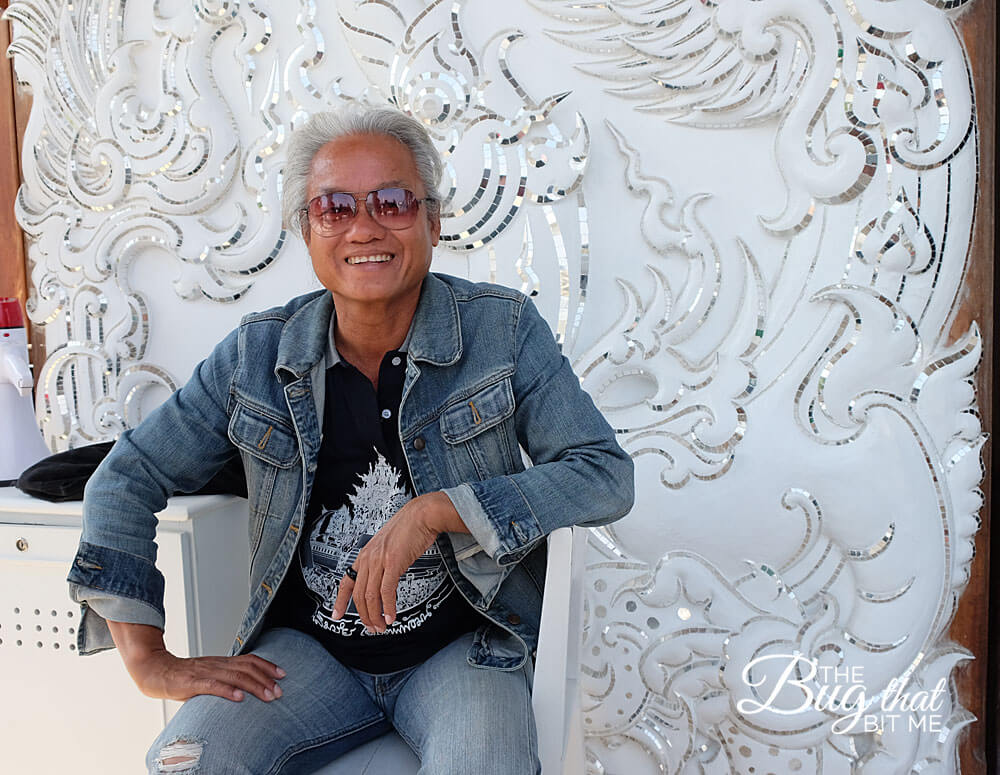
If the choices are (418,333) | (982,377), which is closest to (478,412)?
(418,333)

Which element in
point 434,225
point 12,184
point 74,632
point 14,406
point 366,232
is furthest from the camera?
point 12,184

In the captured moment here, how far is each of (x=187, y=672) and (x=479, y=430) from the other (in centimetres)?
59

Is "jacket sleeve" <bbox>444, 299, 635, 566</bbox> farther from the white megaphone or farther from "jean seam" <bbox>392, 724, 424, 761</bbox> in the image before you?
the white megaphone

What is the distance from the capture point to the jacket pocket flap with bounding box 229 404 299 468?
145 centimetres

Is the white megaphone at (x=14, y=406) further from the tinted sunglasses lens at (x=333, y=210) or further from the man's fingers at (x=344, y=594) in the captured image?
the man's fingers at (x=344, y=594)

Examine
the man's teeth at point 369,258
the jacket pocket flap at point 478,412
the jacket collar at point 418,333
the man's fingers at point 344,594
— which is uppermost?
the man's teeth at point 369,258

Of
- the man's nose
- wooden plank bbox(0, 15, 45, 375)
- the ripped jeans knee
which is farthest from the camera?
wooden plank bbox(0, 15, 45, 375)

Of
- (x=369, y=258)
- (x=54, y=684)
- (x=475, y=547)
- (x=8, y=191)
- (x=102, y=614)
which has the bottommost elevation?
(x=54, y=684)

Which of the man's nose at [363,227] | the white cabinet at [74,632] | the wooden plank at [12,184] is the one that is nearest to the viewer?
the man's nose at [363,227]

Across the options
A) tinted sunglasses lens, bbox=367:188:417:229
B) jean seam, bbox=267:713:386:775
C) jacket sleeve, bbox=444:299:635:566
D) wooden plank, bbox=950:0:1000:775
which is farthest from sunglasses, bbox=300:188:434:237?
wooden plank, bbox=950:0:1000:775

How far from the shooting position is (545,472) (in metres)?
1.30

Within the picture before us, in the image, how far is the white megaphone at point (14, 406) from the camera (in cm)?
206

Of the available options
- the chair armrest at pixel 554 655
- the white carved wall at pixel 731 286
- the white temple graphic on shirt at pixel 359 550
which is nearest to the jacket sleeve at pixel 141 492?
the white temple graphic on shirt at pixel 359 550

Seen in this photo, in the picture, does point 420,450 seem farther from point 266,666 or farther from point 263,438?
point 266,666
